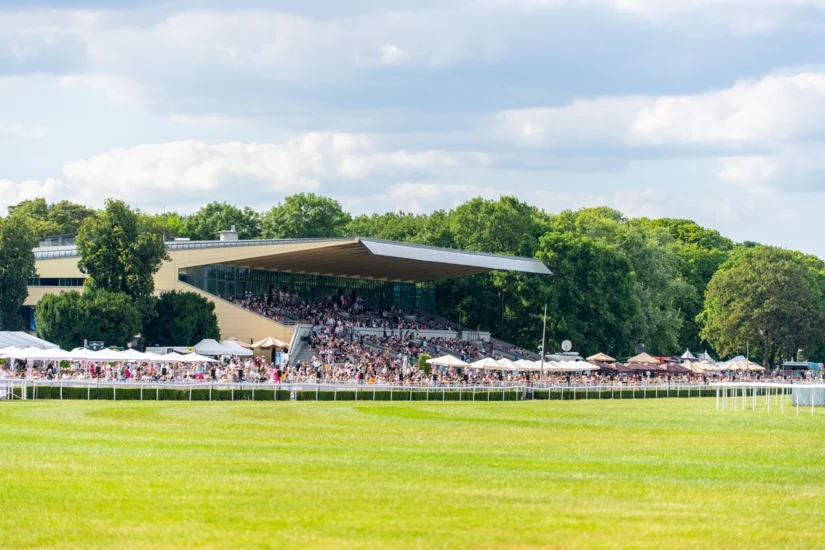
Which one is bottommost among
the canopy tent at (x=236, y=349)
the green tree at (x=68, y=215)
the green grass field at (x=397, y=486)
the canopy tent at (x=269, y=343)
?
the green grass field at (x=397, y=486)

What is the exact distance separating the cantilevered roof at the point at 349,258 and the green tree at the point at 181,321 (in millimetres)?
5018

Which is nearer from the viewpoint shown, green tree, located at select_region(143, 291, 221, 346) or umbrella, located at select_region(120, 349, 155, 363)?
umbrella, located at select_region(120, 349, 155, 363)

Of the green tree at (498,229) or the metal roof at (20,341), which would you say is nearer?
the metal roof at (20,341)

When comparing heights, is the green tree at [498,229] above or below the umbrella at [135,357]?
above

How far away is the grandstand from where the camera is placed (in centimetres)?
7212

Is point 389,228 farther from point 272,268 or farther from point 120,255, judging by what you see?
point 120,255

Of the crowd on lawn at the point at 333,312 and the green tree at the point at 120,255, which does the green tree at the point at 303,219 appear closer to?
the crowd on lawn at the point at 333,312

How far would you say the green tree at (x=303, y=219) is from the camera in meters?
114

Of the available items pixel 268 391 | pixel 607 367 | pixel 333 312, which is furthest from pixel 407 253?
pixel 268 391

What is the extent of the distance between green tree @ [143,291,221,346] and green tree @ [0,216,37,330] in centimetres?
999

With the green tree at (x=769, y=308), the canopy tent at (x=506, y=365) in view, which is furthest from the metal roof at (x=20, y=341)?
the green tree at (x=769, y=308)

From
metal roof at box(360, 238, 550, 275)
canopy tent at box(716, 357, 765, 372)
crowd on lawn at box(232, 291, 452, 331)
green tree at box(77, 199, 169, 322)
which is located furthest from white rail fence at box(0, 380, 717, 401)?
canopy tent at box(716, 357, 765, 372)

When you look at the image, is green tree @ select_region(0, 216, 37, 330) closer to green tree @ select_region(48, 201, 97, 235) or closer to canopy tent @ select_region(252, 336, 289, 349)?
canopy tent @ select_region(252, 336, 289, 349)

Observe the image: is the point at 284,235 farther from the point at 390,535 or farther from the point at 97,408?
the point at 390,535
